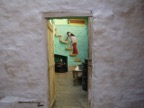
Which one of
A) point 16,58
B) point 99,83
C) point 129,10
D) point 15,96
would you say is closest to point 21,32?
point 16,58

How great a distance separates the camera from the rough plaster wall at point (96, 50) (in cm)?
269

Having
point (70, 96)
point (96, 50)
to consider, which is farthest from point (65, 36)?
point (96, 50)

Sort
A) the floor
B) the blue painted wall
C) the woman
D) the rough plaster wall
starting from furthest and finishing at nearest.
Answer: the blue painted wall < the woman < the floor < the rough plaster wall

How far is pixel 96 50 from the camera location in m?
2.76

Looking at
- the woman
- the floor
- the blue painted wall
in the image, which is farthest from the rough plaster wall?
the blue painted wall

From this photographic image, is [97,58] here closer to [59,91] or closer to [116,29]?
[116,29]

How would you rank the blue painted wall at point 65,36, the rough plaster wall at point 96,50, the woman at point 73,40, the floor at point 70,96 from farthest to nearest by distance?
the blue painted wall at point 65,36 → the woman at point 73,40 → the floor at point 70,96 → the rough plaster wall at point 96,50

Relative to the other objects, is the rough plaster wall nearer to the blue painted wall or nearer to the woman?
the woman

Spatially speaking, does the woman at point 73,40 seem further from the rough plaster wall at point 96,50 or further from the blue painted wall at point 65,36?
the rough plaster wall at point 96,50

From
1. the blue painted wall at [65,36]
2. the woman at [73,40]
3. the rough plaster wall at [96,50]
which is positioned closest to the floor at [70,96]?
the rough plaster wall at [96,50]

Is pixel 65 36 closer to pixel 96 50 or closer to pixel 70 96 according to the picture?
pixel 70 96

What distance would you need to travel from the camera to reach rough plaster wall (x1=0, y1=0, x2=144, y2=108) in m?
2.69

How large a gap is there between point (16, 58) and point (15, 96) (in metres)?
0.77

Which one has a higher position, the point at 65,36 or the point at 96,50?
the point at 65,36
